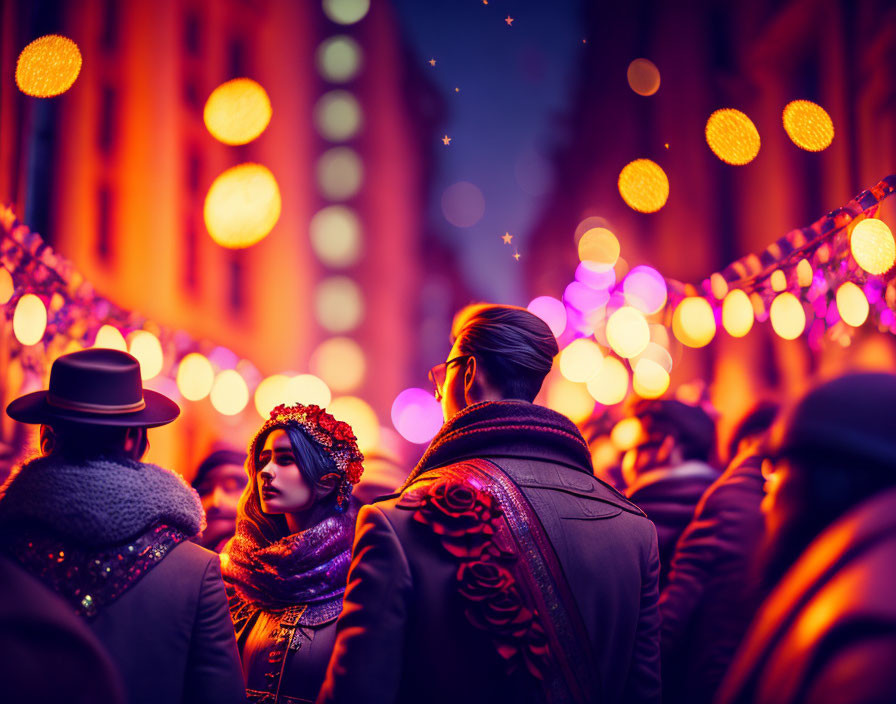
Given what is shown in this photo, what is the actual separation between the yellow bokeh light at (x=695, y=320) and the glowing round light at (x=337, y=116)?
138 feet

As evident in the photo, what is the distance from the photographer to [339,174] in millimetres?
45469

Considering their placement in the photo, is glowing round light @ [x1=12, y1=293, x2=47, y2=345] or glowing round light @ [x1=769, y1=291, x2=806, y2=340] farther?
glowing round light @ [x1=12, y1=293, x2=47, y2=345]

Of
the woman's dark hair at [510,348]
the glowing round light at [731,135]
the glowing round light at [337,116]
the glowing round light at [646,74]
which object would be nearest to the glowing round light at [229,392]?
the glowing round light at [731,135]

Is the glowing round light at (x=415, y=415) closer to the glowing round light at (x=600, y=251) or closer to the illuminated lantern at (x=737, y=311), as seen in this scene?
the glowing round light at (x=600, y=251)

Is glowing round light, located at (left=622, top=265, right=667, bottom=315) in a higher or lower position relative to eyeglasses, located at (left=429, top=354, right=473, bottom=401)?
higher

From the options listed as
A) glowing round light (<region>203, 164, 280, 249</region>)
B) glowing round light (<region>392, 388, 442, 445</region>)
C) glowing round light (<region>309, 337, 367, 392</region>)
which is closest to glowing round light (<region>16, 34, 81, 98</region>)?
glowing round light (<region>203, 164, 280, 249</region>)

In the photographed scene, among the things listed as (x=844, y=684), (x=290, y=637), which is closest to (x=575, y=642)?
(x=844, y=684)

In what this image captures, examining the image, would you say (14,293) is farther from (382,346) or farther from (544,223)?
(382,346)

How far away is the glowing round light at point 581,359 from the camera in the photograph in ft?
28.8

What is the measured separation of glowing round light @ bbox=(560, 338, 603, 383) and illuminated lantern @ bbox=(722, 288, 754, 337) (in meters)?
3.54

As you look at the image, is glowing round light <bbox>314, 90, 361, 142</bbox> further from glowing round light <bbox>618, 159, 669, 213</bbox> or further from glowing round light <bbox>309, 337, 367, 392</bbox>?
glowing round light <bbox>618, 159, 669, 213</bbox>

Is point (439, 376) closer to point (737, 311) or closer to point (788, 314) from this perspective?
point (788, 314)

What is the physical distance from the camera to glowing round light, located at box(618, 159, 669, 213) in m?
7.04

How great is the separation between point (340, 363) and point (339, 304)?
4159mm
